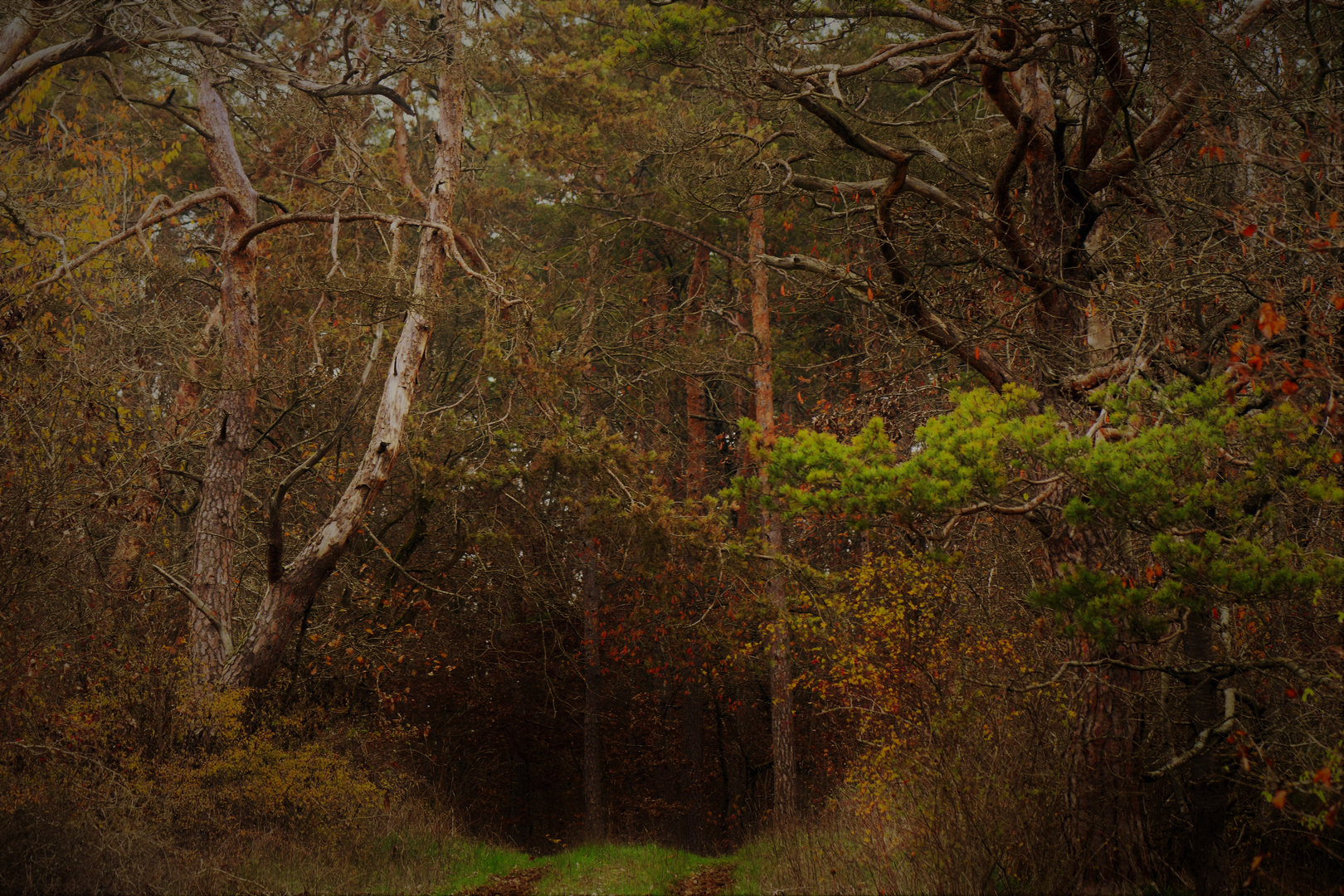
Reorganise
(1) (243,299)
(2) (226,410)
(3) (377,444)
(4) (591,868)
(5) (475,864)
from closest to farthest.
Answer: (3) (377,444)
(5) (475,864)
(2) (226,410)
(4) (591,868)
(1) (243,299)

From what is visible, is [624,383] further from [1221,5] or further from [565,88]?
[1221,5]

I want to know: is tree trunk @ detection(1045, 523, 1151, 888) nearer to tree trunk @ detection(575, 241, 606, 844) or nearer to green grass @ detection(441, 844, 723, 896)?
green grass @ detection(441, 844, 723, 896)

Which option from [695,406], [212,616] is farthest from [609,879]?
[695,406]

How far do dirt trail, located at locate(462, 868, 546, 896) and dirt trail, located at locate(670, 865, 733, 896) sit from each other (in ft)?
4.70

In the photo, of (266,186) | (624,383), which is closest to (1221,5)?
(624,383)

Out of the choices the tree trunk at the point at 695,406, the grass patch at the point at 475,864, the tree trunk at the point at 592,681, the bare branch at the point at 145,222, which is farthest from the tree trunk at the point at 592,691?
the bare branch at the point at 145,222

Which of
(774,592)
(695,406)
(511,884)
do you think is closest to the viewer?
(511,884)

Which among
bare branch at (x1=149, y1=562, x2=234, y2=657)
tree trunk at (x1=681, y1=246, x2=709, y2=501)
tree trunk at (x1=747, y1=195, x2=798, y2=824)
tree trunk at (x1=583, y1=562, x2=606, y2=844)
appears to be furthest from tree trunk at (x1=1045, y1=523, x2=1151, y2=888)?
tree trunk at (x1=583, y1=562, x2=606, y2=844)

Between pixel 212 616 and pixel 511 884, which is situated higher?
pixel 212 616

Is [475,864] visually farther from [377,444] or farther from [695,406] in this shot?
[695,406]

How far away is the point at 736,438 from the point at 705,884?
8740 mm

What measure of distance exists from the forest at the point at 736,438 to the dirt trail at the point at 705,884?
0.17 metres

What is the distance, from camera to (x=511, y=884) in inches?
336

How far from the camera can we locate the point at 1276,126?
5.51 m
